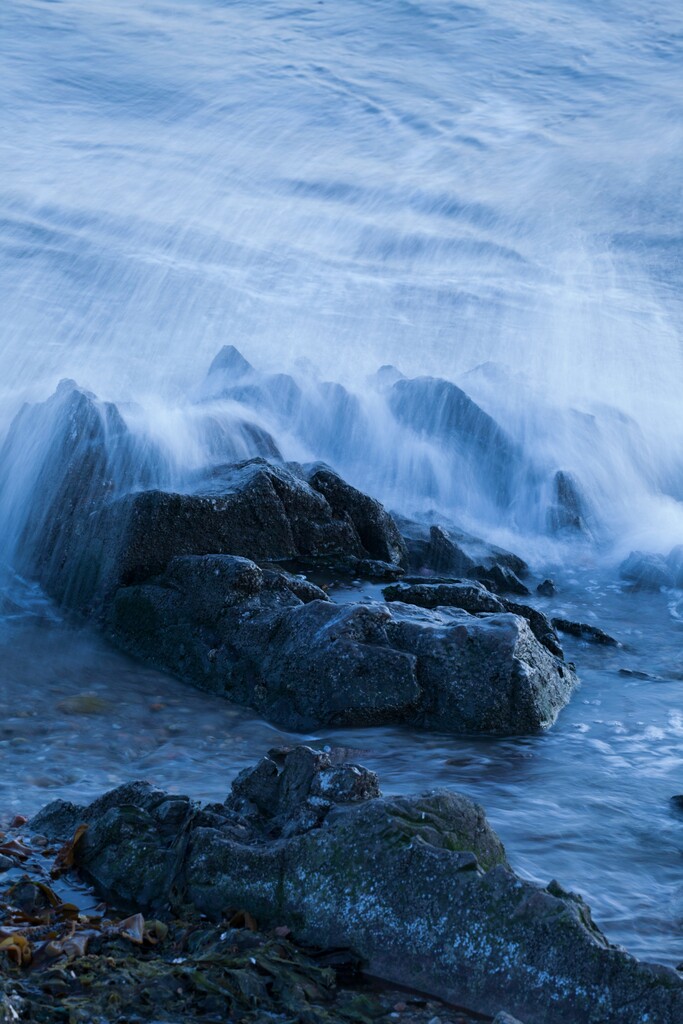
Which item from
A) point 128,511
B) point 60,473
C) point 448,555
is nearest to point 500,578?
point 448,555

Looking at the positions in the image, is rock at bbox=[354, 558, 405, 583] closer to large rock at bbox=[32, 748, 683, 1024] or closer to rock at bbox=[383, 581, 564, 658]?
rock at bbox=[383, 581, 564, 658]

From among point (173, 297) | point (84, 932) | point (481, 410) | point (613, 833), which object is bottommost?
point (84, 932)

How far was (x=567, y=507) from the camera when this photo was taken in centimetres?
1341

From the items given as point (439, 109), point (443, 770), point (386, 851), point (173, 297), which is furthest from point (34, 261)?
point (386, 851)

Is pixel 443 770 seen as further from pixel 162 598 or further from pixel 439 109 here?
pixel 439 109

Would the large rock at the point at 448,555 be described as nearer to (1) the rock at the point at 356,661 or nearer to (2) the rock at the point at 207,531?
(2) the rock at the point at 207,531

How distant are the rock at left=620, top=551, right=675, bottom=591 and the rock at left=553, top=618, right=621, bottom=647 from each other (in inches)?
84.5

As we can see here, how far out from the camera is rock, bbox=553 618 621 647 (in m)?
8.74

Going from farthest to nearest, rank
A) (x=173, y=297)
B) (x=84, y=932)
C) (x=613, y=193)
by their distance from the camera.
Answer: (x=613, y=193) → (x=173, y=297) → (x=84, y=932)

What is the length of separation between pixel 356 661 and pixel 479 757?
98 cm

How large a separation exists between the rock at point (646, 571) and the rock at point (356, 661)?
361 centimetres

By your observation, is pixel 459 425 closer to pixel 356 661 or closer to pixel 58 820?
pixel 356 661

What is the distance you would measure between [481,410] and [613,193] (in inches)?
759

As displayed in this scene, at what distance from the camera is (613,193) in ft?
104
